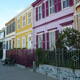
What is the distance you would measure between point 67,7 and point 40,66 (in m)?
6.10

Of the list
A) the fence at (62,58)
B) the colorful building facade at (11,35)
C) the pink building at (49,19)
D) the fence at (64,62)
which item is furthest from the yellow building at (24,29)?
the fence at (64,62)

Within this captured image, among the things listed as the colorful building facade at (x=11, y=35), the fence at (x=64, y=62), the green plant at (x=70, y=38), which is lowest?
the fence at (x=64, y=62)

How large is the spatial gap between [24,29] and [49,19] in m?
8.94

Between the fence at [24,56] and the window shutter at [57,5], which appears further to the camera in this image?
the fence at [24,56]

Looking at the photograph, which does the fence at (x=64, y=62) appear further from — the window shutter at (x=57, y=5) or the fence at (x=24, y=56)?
the window shutter at (x=57, y=5)

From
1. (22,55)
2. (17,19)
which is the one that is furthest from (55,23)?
(17,19)

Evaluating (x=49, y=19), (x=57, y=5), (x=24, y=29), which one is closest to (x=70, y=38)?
(x=57, y=5)

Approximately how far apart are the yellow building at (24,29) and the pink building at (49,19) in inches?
71.0

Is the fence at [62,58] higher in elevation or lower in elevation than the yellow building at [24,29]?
lower

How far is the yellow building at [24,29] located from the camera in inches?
1258

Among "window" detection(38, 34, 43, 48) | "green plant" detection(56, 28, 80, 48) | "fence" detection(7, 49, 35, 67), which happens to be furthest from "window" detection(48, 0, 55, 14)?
"green plant" detection(56, 28, 80, 48)

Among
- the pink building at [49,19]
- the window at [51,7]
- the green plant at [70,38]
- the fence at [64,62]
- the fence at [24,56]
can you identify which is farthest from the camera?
the window at [51,7]

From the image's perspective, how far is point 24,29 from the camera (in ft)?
112

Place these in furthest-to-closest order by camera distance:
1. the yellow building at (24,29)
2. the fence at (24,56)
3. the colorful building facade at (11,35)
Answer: the colorful building facade at (11,35), the yellow building at (24,29), the fence at (24,56)
